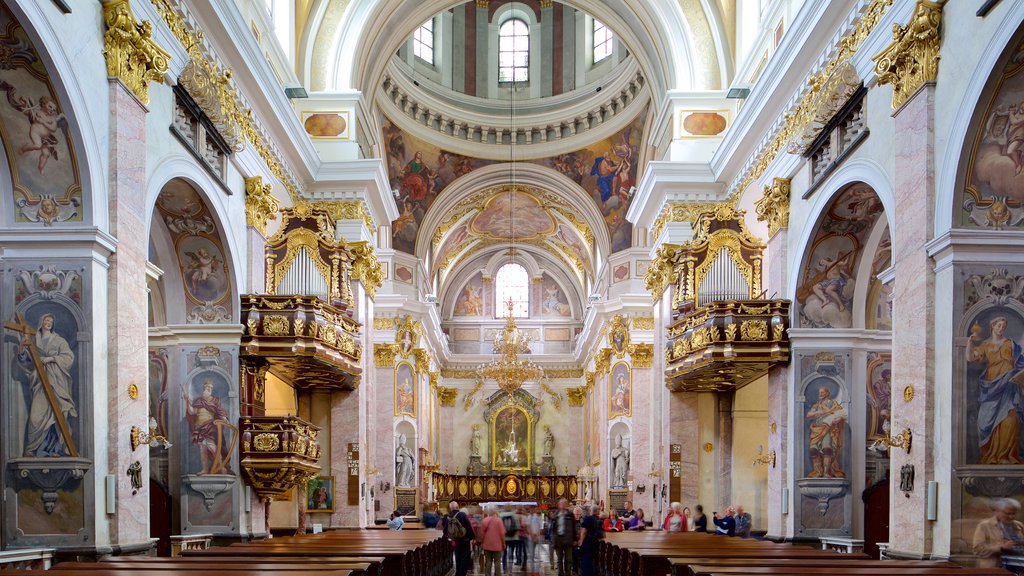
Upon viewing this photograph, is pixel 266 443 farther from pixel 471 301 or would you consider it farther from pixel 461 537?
pixel 471 301

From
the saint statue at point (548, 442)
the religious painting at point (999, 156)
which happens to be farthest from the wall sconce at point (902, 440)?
the saint statue at point (548, 442)

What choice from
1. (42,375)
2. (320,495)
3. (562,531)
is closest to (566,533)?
(562,531)

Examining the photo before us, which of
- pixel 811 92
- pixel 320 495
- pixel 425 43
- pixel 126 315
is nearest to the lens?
pixel 126 315

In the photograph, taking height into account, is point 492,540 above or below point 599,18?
below

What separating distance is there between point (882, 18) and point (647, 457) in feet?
55.5

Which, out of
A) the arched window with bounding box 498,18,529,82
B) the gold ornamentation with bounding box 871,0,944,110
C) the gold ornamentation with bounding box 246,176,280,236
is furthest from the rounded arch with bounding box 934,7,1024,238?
the arched window with bounding box 498,18,529,82

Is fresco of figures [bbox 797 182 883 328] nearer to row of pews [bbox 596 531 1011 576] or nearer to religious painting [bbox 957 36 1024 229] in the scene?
row of pews [bbox 596 531 1011 576]

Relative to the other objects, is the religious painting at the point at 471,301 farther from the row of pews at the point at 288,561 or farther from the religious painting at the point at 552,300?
the row of pews at the point at 288,561

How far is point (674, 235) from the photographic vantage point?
19.1 metres

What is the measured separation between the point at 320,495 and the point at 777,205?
9.10 metres

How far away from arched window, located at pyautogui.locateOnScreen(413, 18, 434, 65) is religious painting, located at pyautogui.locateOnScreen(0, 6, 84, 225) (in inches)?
835

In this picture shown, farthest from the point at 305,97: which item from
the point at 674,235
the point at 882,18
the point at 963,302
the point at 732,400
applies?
the point at 963,302

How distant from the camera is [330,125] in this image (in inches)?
751

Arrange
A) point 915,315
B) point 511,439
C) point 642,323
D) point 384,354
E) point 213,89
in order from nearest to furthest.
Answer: point 915,315
point 213,89
point 642,323
point 384,354
point 511,439
